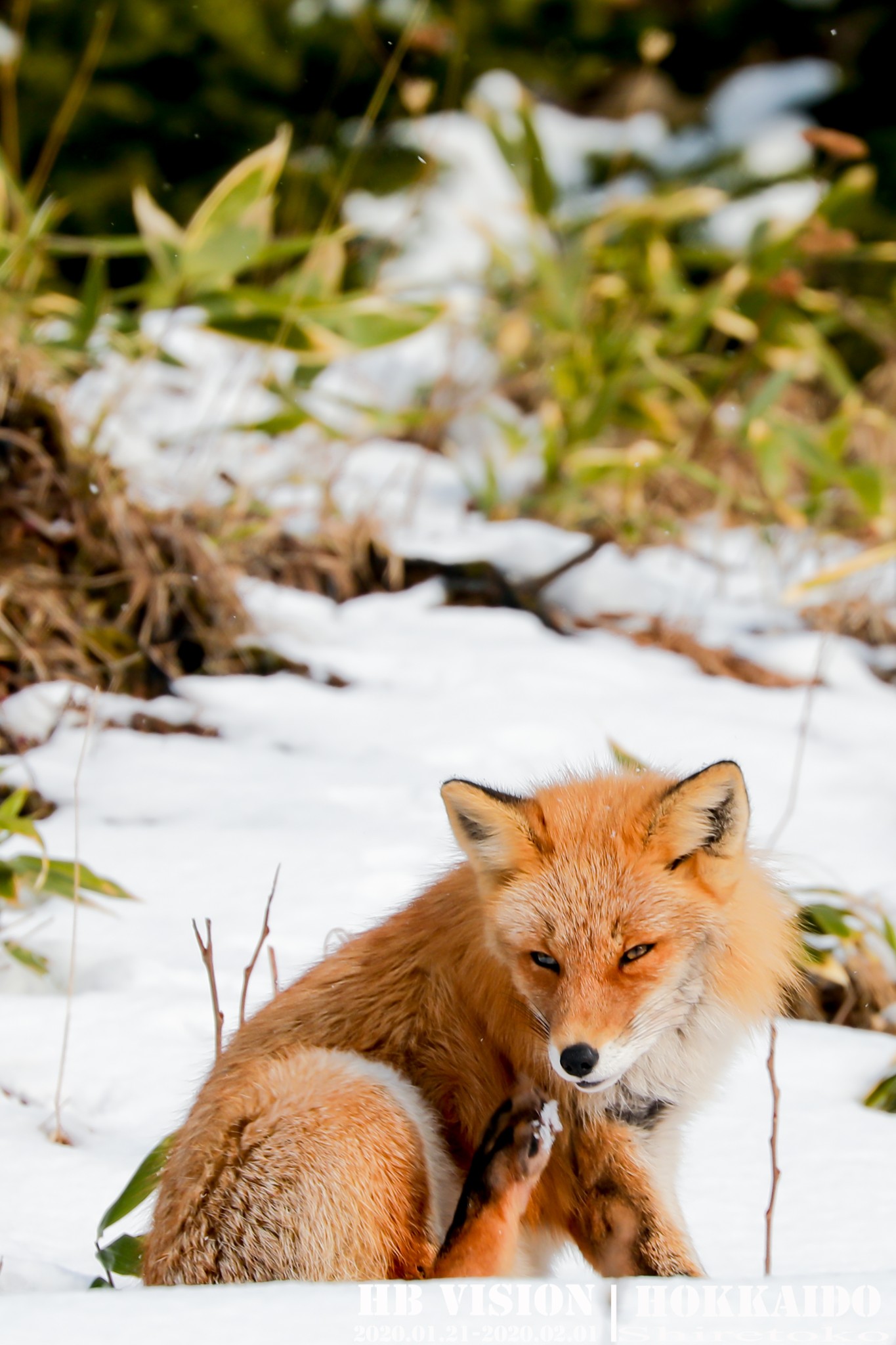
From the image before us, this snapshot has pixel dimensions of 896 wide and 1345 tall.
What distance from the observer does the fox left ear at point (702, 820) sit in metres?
2.28

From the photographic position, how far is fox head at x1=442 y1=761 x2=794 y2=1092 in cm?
Answer: 216

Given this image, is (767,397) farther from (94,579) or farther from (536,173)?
(94,579)

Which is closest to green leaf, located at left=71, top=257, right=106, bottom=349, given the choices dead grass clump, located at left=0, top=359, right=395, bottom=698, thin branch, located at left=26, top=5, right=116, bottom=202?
dead grass clump, located at left=0, top=359, right=395, bottom=698

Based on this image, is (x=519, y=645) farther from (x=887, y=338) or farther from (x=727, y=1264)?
(x=887, y=338)

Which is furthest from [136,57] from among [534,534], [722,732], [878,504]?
[722,732]

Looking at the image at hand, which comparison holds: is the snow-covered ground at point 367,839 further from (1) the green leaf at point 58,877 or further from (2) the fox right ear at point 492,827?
(2) the fox right ear at point 492,827

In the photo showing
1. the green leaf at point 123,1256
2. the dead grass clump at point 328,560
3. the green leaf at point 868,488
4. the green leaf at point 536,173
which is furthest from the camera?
the green leaf at point 536,173

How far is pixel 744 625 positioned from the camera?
619cm

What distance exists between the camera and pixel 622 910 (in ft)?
7.23

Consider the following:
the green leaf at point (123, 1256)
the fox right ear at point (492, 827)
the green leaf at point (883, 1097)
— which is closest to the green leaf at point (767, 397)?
the green leaf at point (883, 1097)

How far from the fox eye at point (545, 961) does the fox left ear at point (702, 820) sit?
28cm

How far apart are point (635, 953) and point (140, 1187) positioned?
1013 millimetres

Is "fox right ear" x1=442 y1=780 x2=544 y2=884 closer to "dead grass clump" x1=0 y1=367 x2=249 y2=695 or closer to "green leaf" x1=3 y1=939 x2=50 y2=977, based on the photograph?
"green leaf" x1=3 y1=939 x2=50 y2=977

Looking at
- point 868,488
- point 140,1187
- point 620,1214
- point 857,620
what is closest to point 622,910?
point 620,1214
